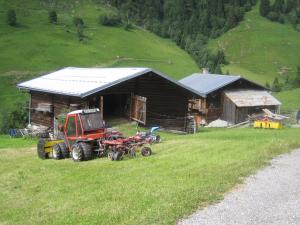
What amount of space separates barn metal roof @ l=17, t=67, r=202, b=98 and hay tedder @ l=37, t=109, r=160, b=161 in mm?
9229

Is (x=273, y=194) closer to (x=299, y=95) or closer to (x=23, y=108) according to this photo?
(x=23, y=108)

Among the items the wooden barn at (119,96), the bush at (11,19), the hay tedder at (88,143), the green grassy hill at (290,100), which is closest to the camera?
the hay tedder at (88,143)

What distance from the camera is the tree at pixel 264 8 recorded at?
179125 millimetres

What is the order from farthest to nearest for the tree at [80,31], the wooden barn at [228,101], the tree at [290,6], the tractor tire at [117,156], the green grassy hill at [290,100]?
the tree at [290,6], the tree at [80,31], the green grassy hill at [290,100], the wooden barn at [228,101], the tractor tire at [117,156]

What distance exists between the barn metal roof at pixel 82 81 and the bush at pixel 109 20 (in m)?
81.4

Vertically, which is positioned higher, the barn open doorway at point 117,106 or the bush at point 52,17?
the bush at point 52,17

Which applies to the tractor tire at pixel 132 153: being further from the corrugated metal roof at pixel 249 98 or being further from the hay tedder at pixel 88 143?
the corrugated metal roof at pixel 249 98

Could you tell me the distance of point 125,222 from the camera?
10.6 metres

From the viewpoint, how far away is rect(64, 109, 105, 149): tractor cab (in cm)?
2148

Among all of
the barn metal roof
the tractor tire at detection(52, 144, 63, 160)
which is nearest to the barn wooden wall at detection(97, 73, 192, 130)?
the barn metal roof

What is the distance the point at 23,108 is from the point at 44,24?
67.3m

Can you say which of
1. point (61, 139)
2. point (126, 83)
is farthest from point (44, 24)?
point (61, 139)

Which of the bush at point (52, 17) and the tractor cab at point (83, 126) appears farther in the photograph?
the bush at point (52, 17)

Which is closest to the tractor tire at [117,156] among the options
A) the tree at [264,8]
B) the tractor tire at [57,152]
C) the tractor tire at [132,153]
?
the tractor tire at [132,153]
